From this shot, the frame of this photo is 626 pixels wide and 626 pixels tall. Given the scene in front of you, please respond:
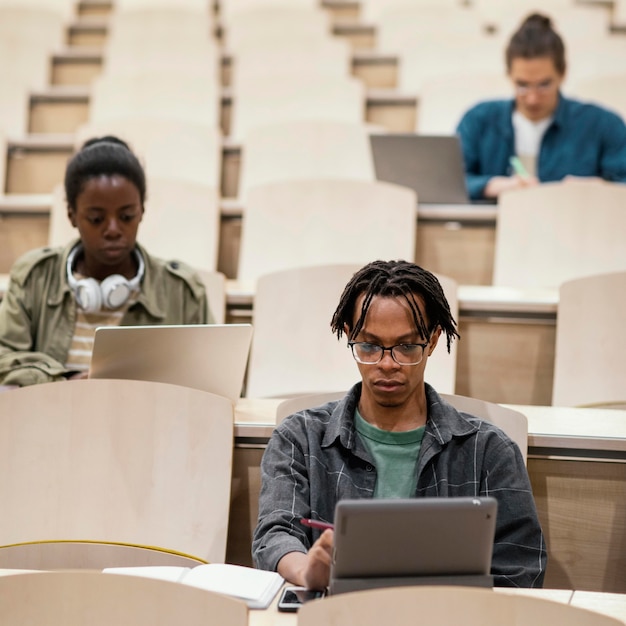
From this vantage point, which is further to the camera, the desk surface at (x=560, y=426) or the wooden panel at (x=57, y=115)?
the wooden panel at (x=57, y=115)

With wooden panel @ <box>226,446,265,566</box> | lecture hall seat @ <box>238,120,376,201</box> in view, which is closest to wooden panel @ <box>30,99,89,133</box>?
lecture hall seat @ <box>238,120,376,201</box>

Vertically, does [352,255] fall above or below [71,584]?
above

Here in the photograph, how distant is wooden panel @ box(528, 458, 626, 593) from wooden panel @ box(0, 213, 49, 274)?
148cm

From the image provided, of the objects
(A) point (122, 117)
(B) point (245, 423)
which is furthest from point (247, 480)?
(A) point (122, 117)

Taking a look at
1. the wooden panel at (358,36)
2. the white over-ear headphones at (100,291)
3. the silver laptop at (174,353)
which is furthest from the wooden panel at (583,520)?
the wooden panel at (358,36)

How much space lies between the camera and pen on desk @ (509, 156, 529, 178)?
2.61 meters

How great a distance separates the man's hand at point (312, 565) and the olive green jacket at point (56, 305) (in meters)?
0.72

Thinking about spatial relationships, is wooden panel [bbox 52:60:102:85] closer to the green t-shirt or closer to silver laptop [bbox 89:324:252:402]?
silver laptop [bbox 89:324:252:402]

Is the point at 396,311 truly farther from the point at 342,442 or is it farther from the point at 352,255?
the point at 352,255

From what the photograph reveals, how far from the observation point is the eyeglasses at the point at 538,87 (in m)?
2.64

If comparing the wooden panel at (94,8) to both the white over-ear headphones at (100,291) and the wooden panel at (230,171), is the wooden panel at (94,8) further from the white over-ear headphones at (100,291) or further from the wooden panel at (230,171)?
the white over-ear headphones at (100,291)

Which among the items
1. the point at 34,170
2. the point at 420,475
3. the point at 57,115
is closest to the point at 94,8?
the point at 57,115

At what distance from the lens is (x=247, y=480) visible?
163 centimetres

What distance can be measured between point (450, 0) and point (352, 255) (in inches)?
75.3
